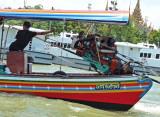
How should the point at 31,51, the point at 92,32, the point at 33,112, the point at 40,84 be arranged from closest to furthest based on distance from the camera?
the point at 33,112
the point at 40,84
the point at 92,32
the point at 31,51

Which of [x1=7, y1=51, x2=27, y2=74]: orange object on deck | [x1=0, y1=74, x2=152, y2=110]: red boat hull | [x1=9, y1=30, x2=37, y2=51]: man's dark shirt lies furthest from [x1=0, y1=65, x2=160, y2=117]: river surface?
[x1=9, y1=30, x2=37, y2=51]: man's dark shirt

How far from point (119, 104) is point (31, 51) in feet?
87.2

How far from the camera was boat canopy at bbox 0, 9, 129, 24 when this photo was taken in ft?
45.0

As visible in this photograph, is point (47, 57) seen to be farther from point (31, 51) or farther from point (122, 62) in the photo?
point (122, 62)

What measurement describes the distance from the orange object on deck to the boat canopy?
42.7 inches

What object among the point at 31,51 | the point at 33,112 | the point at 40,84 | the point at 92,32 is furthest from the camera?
the point at 31,51

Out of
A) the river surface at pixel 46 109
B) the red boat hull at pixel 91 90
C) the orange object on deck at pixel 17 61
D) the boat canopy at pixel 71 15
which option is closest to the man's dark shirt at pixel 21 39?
the orange object on deck at pixel 17 61

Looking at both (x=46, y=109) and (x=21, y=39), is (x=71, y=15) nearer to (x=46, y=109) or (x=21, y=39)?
(x=21, y=39)

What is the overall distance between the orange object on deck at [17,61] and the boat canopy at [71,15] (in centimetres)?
109

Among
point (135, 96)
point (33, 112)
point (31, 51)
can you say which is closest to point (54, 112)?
point (33, 112)

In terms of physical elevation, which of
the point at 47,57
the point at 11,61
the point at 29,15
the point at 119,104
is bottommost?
the point at 47,57

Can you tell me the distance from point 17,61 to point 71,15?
2.10 metres

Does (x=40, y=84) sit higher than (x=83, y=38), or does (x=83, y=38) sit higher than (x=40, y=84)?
(x=83, y=38)

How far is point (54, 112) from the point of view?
40.0 feet
